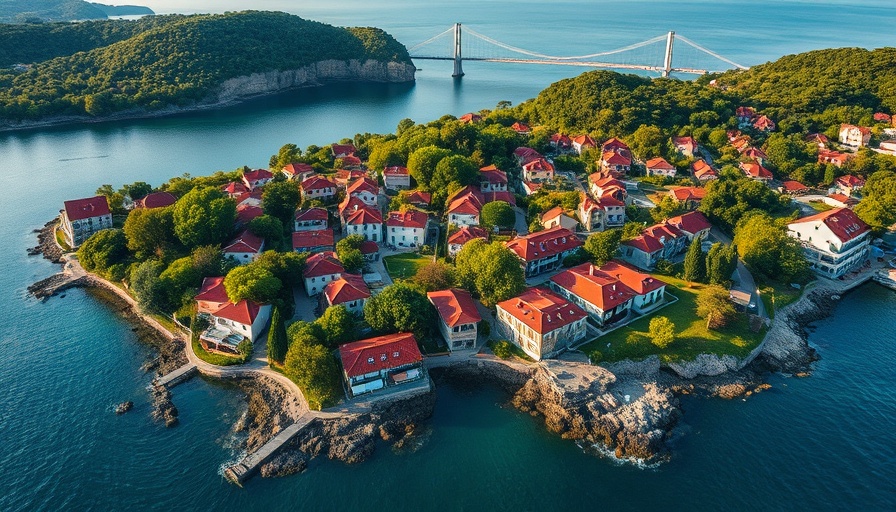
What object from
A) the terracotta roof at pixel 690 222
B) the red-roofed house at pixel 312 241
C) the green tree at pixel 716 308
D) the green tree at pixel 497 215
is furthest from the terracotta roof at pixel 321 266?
the terracotta roof at pixel 690 222

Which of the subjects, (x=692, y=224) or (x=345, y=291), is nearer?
(x=345, y=291)

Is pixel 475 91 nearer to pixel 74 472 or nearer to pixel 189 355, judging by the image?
pixel 189 355

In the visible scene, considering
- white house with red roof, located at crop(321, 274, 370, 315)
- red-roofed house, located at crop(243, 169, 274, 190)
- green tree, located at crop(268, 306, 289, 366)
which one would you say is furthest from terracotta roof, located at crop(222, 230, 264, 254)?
red-roofed house, located at crop(243, 169, 274, 190)

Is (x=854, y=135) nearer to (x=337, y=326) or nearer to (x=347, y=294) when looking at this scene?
(x=347, y=294)

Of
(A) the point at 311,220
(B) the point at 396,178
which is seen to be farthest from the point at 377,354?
(B) the point at 396,178

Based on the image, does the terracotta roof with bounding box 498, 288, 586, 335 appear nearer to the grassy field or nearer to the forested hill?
the grassy field
